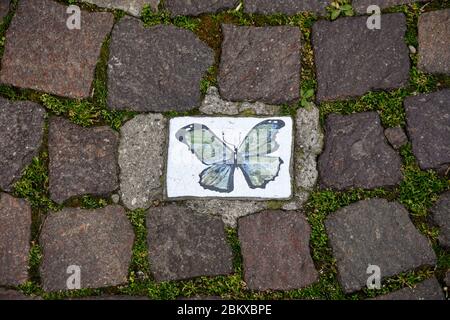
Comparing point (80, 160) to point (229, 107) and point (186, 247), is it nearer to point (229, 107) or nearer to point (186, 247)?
point (186, 247)

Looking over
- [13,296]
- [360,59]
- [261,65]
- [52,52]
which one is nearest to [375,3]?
Result: [360,59]

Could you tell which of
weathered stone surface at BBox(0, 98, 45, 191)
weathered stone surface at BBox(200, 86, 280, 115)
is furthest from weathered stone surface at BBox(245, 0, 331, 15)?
weathered stone surface at BBox(0, 98, 45, 191)

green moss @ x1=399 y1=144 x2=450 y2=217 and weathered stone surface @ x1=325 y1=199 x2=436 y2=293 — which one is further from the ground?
green moss @ x1=399 y1=144 x2=450 y2=217

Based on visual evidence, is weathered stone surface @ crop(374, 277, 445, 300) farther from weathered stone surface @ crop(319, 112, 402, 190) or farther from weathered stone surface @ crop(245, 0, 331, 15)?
weathered stone surface @ crop(245, 0, 331, 15)

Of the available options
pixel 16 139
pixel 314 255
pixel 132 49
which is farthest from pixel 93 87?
pixel 314 255

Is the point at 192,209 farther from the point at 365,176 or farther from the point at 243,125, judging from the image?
the point at 365,176
